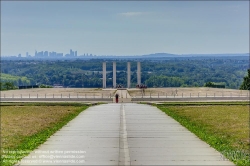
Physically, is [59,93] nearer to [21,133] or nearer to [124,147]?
[21,133]

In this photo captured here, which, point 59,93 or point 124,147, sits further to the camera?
point 59,93

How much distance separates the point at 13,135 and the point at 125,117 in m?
6.61

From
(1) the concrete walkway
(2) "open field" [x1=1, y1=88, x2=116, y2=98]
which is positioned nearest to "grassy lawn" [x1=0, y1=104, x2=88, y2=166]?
(1) the concrete walkway

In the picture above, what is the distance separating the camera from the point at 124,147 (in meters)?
12.2

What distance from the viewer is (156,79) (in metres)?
101

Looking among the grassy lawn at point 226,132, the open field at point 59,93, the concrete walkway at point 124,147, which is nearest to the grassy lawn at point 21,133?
the concrete walkway at point 124,147

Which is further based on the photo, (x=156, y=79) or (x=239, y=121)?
(x=156, y=79)

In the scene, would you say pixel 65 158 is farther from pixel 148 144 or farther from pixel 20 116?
pixel 20 116

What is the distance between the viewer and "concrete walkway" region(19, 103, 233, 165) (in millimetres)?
10345

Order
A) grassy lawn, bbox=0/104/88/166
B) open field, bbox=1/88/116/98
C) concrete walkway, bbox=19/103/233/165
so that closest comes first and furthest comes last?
concrete walkway, bbox=19/103/233/165 < grassy lawn, bbox=0/104/88/166 < open field, bbox=1/88/116/98

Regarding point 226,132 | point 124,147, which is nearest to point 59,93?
point 226,132

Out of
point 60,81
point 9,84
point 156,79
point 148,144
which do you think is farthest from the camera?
point 60,81

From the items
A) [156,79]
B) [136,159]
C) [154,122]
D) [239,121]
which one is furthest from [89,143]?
[156,79]

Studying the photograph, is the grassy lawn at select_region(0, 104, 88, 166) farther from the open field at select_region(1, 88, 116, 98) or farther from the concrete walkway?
the open field at select_region(1, 88, 116, 98)
